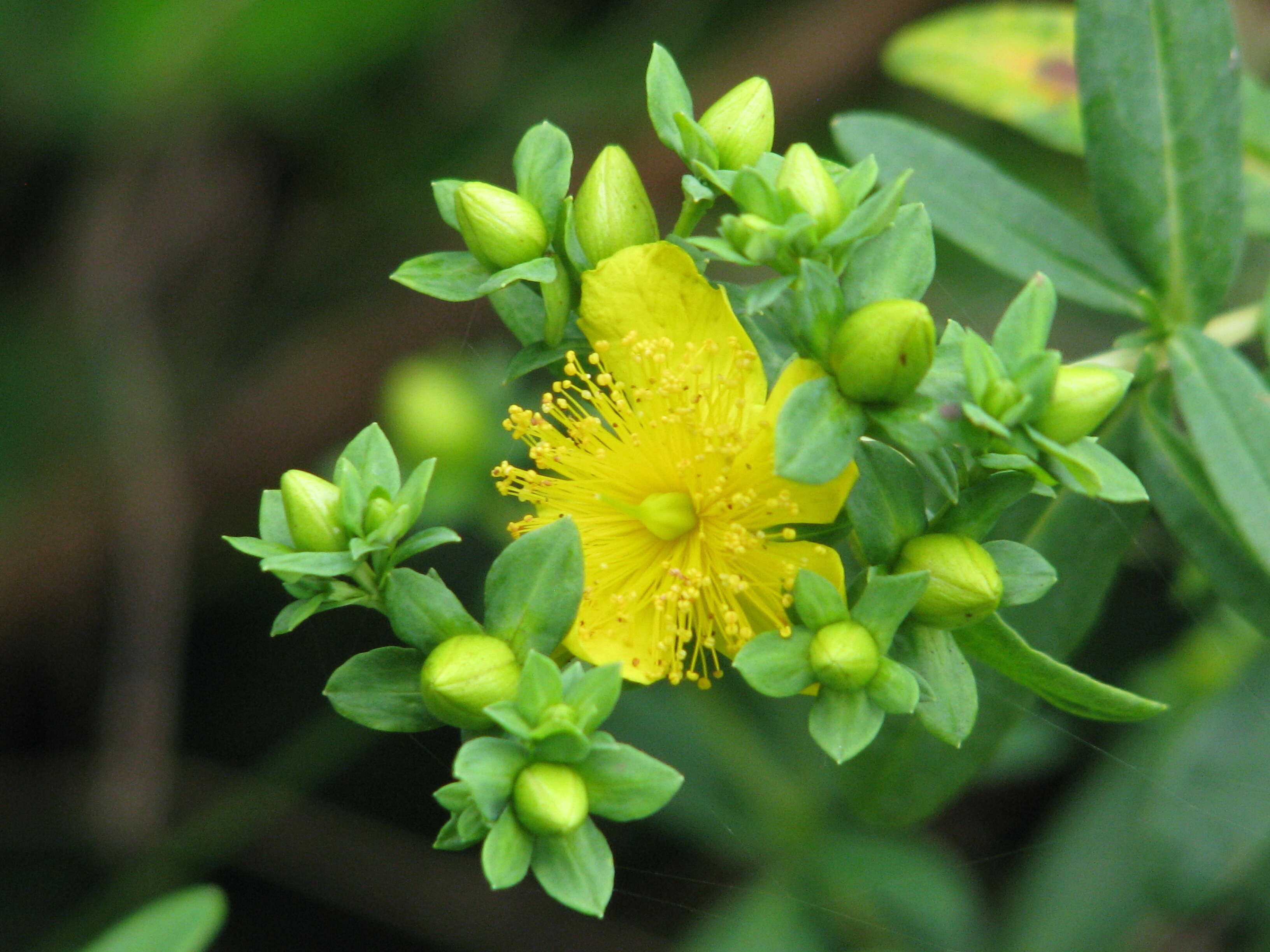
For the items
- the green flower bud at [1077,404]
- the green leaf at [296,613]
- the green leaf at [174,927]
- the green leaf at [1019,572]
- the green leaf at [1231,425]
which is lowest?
the green leaf at [174,927]

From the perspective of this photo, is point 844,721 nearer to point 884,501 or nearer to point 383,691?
point 884,501

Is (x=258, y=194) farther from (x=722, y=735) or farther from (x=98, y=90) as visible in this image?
(x=722, y=735)

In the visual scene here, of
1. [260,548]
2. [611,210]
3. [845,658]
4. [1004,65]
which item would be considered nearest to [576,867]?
[845,658]

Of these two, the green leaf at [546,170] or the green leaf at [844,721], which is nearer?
the green leaf at [844,721]

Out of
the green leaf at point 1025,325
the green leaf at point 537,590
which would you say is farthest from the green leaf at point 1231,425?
the green leaf at point 537,590

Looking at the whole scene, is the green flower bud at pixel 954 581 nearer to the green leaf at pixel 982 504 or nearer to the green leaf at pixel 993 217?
the green leaf at pixel 982 504

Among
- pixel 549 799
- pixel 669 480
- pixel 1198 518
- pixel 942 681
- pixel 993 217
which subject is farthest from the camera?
pixel 993 217
